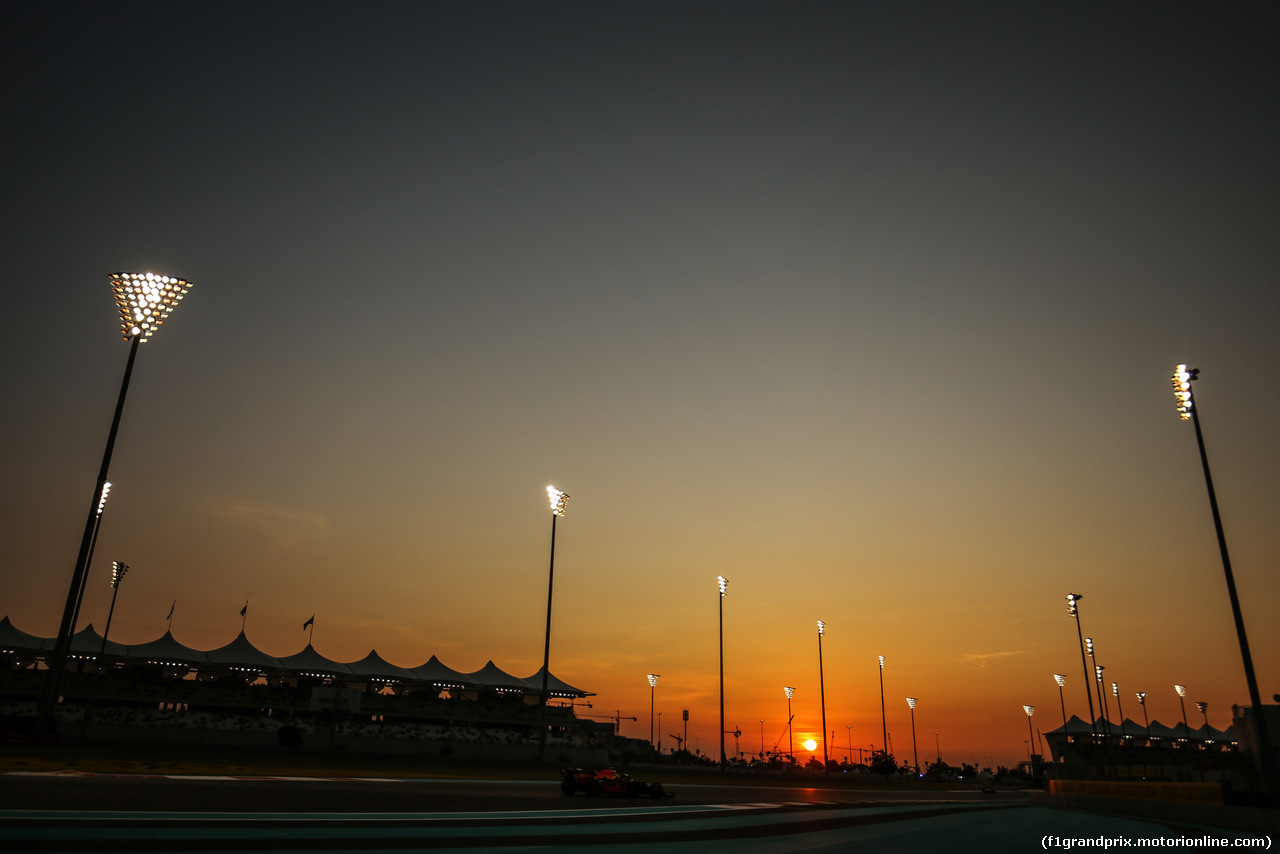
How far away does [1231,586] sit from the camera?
74.0 ft

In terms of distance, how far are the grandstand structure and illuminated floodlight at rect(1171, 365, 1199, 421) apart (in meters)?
47.0

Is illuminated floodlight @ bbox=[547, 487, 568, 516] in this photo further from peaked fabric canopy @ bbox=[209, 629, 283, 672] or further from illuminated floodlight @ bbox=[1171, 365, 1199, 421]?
peaked fabric canopy @ bbox=[209, 629, 283, 672]

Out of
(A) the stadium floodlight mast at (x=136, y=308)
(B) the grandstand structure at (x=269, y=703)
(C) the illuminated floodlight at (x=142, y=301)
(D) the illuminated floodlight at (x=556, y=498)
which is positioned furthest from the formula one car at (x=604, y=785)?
(B) the grandstand structure at (x=269, y=703)

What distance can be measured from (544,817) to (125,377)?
17373mm

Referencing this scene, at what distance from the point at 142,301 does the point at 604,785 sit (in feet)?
77.1

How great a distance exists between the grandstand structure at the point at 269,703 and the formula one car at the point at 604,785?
83.0 feet

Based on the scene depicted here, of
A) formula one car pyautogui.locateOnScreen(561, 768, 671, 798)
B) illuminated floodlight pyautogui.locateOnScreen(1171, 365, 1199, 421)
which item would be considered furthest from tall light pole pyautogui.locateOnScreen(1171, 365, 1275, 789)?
formula one car pyautogui.locateOnScreen(561, 768, 671, 798)

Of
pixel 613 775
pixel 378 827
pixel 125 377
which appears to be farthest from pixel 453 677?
pixel 378 827

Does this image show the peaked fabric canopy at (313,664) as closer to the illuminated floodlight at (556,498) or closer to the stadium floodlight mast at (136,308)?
the illuminated floodlight at (556,498)

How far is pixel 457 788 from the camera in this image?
27922mm

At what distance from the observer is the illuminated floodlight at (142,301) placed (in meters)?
23.7

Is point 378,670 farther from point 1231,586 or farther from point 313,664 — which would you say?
point 1231,586

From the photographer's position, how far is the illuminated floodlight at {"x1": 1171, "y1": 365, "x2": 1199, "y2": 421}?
84.1 feet

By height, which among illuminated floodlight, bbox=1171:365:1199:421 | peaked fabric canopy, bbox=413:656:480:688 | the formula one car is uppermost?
illuminated floodlight, bbox=1171:365:1199:421
